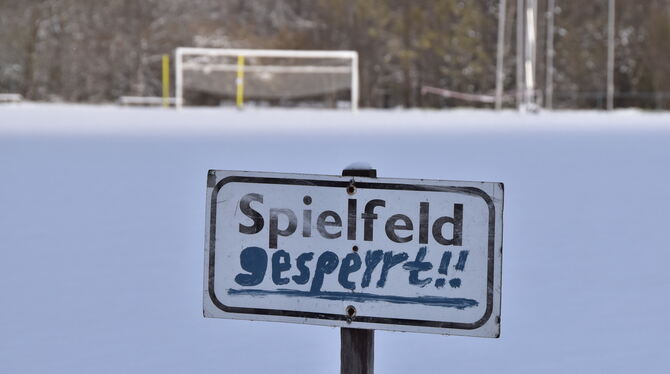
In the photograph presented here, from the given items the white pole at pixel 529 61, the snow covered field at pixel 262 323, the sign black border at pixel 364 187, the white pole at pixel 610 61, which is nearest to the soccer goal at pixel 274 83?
the white pole at pixel 529 61

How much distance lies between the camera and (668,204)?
24.8ft

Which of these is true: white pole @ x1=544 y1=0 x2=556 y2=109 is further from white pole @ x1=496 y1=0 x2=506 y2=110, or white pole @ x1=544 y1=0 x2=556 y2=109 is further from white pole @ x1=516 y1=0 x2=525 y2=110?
white pole @ x1=496 y1=0 x2=506 y2=110

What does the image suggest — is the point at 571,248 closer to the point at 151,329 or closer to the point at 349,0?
the point at 151,329

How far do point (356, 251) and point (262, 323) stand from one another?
219 centimetres

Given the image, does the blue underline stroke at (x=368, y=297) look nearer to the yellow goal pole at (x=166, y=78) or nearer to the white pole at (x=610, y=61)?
the yellow goal pole at (x=166, y=78)

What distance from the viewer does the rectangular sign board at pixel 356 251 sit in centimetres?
187

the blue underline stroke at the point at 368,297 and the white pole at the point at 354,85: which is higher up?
the white pole at the point at 354,85

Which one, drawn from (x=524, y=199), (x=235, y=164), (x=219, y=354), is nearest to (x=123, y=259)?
(x=219, y=354)

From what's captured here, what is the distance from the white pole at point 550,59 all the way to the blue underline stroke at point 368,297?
2024 centimetres

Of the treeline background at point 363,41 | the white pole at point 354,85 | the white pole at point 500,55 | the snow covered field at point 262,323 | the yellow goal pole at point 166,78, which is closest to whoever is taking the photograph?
the snow covered field at point 262,323

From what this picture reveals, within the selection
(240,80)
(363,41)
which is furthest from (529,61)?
(240,80)

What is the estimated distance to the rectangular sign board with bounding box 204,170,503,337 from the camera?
187 centimetres

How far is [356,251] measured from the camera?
74.3 inches

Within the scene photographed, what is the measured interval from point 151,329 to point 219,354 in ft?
1.33
